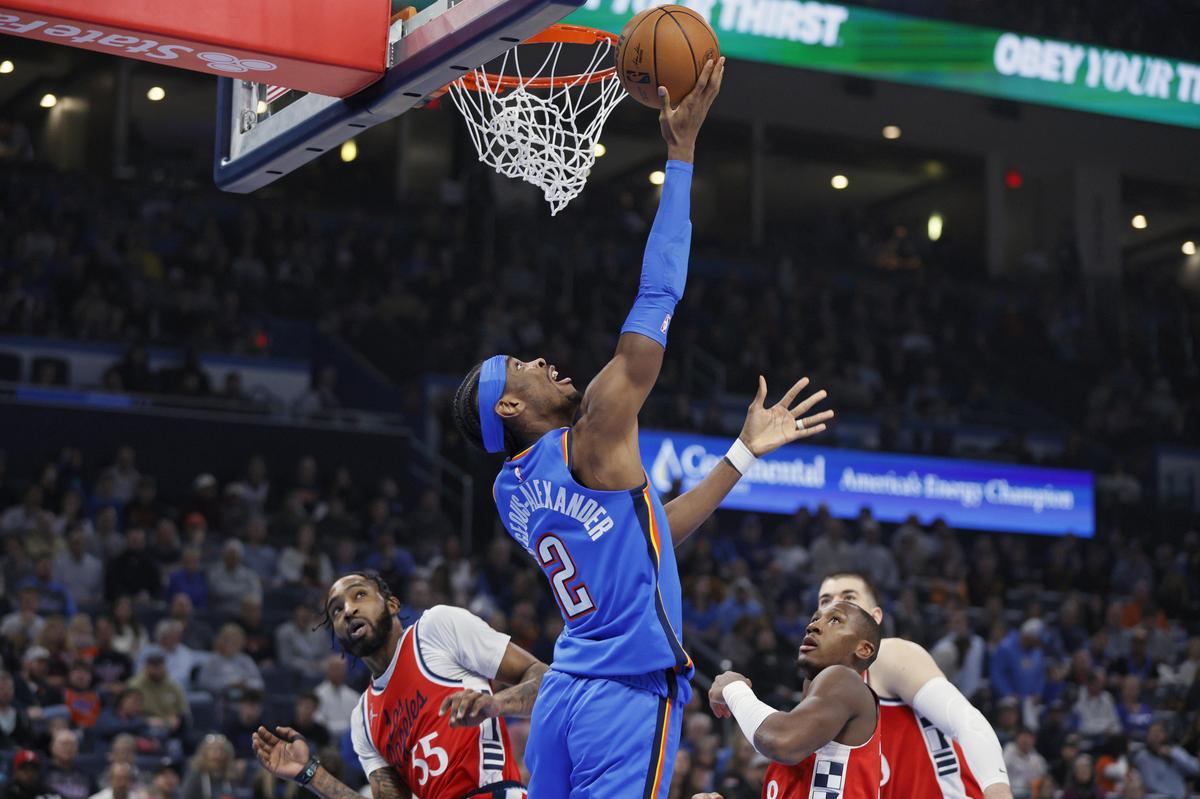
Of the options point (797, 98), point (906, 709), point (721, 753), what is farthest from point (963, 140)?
point (906, 709)

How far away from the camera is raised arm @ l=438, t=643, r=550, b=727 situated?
4.00m

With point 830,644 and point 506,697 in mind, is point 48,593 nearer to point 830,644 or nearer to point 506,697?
point 506,697

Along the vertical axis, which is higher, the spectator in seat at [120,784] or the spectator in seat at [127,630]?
the spectator in seat at [127,630]

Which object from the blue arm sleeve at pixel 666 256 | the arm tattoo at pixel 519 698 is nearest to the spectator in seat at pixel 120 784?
the arm tattoo at pixel 519 698

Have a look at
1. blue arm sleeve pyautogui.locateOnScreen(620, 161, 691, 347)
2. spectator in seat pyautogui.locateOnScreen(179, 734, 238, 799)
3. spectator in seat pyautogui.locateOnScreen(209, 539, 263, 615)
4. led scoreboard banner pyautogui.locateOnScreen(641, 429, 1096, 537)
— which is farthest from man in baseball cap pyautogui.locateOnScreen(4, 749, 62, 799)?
led scoreboard banner pyautogui.locateOnScreen(641, 429, 1096, 537)

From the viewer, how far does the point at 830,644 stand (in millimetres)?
4762

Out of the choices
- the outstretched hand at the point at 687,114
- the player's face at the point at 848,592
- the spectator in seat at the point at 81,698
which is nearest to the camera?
the outstretched hand at the point at 687,114

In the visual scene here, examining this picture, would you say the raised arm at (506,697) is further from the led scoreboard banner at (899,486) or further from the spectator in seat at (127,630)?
the led scoreboard banner at (899,486)

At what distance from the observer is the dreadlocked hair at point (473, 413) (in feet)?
14.2

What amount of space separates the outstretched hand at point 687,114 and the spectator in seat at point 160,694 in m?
7.91

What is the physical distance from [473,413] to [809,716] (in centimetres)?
131

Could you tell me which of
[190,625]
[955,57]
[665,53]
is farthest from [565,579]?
[955,57]

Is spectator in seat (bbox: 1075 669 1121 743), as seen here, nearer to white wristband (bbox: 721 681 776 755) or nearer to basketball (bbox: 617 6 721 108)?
white wristband (bbox: 721 681 776 755)

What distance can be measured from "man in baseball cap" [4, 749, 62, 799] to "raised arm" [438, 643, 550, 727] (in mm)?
5542
